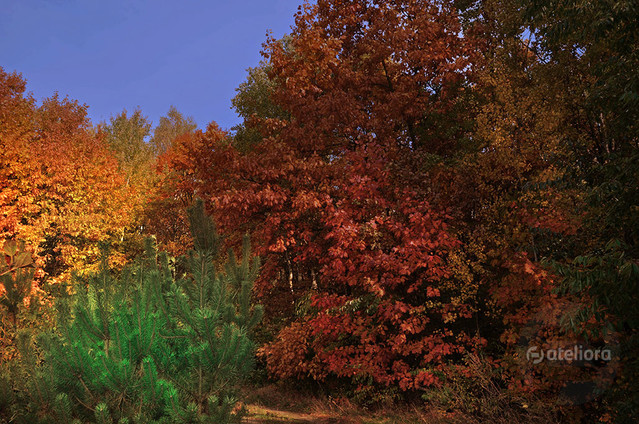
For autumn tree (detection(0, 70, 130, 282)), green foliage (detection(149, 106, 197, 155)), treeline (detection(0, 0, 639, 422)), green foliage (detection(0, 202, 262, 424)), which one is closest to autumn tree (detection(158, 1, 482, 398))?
treeline (detection(0, 0, 639, 422))

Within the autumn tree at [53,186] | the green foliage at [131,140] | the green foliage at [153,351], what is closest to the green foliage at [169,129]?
the green foliage at [131,140]

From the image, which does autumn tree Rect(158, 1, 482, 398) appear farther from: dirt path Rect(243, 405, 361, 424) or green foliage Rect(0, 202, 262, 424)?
green foliage Rect(0, 202, 262, 424)

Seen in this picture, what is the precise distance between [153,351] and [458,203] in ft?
28.2

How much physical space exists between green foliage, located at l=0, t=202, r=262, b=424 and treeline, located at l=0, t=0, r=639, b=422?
7.15ft

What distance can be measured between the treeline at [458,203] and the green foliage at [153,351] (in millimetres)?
2180

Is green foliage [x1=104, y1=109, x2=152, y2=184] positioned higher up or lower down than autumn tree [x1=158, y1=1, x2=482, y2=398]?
higher up

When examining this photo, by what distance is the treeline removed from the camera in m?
7.42

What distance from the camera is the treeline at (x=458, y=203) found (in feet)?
24.3

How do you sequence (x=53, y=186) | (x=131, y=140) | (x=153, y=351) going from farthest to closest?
1. (x=131, y=140)
2. (x=53, y=186)
3. (x=153, y=351)

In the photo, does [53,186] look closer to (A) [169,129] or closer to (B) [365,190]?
(B) [365,190]

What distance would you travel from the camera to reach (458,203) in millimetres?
11148

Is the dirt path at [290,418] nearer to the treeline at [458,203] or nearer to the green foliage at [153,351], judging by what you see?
the treeline at [458,203]

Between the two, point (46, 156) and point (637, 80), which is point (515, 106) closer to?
point (637, 80)

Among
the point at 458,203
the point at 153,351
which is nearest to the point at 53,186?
the point at 458,203
